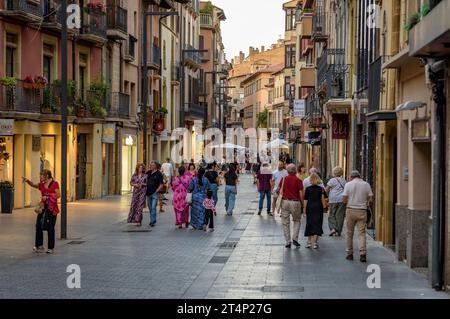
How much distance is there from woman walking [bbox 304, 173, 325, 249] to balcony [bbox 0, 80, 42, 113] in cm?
1207

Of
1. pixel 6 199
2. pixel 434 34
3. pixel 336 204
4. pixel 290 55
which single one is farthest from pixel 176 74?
pixel 434 34

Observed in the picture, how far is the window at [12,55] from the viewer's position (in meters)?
30.1

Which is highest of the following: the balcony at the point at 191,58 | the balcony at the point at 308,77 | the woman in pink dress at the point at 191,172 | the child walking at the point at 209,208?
the balcony at the point at 191,58

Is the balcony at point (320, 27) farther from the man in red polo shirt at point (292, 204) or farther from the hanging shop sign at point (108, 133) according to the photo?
the man in red polo shirt at point (292, 204)

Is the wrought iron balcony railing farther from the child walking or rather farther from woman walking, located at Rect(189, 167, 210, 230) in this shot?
the child walking

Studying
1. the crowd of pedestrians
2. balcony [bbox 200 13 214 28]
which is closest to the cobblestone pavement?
the crowd of pedestrians

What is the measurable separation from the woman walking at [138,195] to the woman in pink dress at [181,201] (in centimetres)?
84

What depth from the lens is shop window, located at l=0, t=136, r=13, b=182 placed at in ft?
97.1

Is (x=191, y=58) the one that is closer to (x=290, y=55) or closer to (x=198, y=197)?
(x=290, y=55)

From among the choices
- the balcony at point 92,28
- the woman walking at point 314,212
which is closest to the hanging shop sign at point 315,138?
the balcony at point 92,28

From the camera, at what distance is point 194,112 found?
68.4m

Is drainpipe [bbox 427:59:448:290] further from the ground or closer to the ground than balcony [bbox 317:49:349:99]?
closer to the ground
